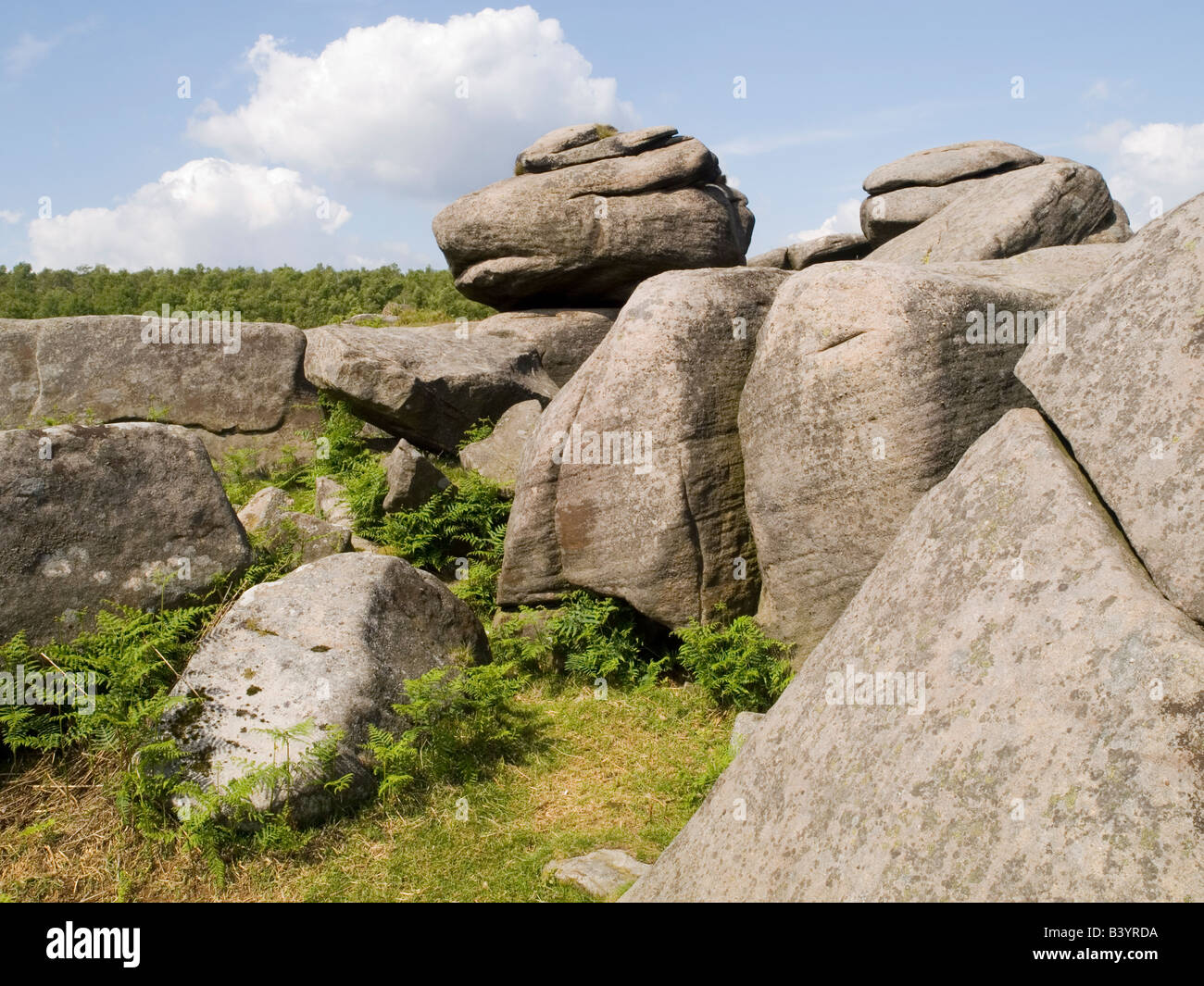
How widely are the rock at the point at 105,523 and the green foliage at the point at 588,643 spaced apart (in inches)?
96.9

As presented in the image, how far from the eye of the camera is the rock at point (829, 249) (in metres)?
19.6

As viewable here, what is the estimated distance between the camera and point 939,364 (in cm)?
705

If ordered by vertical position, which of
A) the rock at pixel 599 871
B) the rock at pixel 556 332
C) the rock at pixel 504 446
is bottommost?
the rock at pixel 599 871

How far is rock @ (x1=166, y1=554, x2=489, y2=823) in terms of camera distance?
21.4ft

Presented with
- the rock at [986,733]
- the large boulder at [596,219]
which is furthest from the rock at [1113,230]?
the rock at [986,733]

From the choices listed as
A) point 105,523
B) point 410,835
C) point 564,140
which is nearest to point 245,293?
point 564,140

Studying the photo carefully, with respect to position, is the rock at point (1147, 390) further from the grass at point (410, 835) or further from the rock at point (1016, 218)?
the rock at point (1016, 218)

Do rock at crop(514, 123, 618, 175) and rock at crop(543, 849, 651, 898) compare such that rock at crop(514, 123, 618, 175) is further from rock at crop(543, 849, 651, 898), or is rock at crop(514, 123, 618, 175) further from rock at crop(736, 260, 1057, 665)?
rock at crop(543, 849, 651, 898)

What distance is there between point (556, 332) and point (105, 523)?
9.20 meters

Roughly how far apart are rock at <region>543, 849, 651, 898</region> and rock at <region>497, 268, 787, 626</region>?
2.72 meters

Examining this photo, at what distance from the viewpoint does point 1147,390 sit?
13.5 ft

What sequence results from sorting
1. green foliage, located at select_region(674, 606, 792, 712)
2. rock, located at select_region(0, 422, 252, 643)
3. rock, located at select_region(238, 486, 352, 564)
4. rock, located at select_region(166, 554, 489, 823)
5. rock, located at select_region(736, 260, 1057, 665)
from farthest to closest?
rock, located at select_region(238, 486, 352, 564)
green foliage, located at select_region(674, 606, 792, 712)
rock, located at select_region(0, 422, 252, 643)
rock, located at select_region(736, 260, 1057, 665)
rock, located at select_region(166, 554, 489, 823)

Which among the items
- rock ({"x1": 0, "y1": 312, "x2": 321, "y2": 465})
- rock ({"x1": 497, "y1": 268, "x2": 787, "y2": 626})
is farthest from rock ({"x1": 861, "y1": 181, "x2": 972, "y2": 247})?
rock ({"x1": 0, "y1": 312, "x2": 321, "y2": 465})
